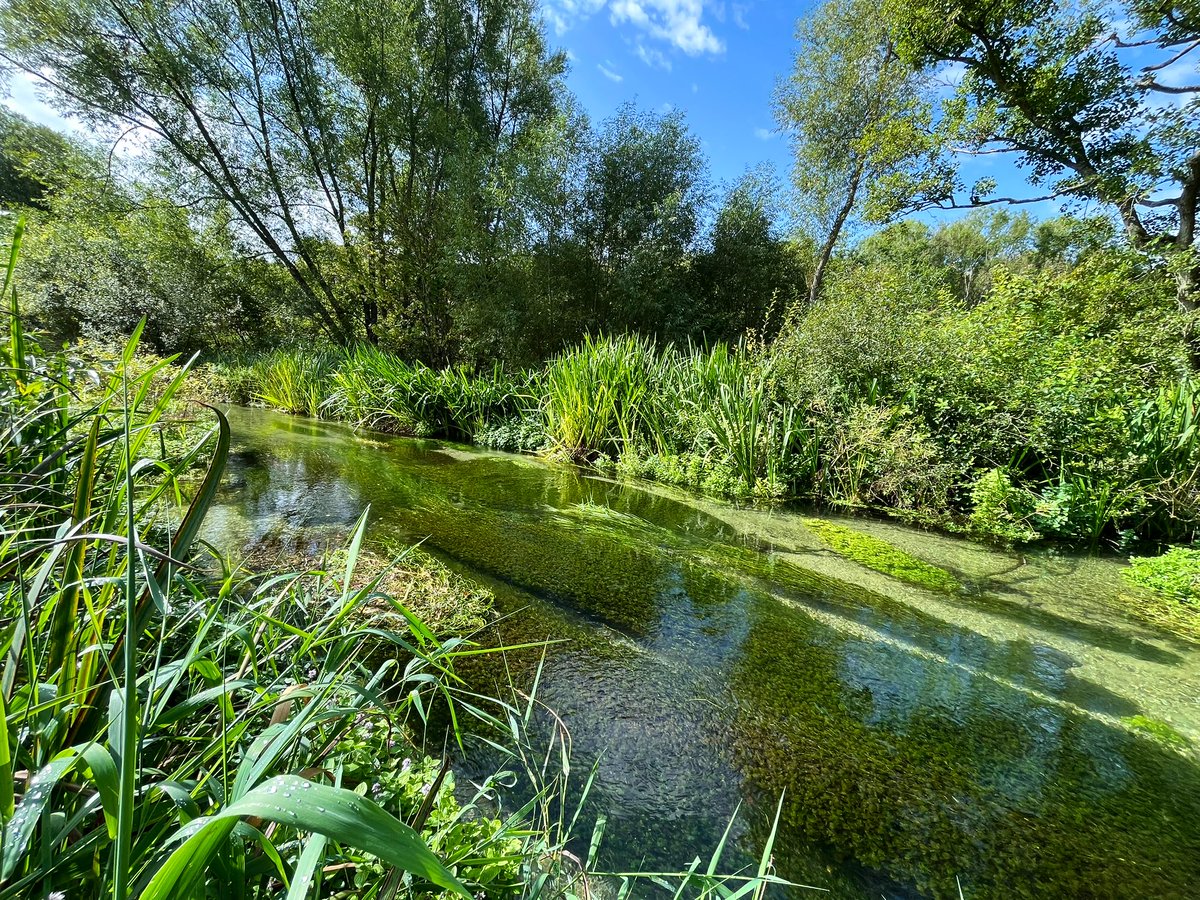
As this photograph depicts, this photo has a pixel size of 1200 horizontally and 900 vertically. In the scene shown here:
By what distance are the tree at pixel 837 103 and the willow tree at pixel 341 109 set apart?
6180 millimetres

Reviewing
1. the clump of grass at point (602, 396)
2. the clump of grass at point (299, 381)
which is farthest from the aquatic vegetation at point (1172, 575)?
the clump of grass at point (299, 381)

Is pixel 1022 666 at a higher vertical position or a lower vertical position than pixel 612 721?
higher

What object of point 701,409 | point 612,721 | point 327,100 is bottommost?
point 612,721

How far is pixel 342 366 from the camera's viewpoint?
8023 mm

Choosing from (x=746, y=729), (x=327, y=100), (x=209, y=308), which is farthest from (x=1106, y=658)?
(x=209, y=308)

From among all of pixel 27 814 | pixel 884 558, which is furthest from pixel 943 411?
pixel 27 814

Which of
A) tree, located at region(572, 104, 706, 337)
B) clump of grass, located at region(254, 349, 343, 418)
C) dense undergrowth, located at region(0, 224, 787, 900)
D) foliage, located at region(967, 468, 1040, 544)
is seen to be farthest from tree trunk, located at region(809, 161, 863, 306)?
dense undergrowth, located at region(0, 224, 787, 900)

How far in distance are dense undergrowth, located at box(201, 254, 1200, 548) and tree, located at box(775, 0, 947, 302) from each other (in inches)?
247

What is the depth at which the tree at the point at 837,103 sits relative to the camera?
392 inches

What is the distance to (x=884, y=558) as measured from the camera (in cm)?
296

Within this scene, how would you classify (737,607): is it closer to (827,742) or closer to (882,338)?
(827,742)

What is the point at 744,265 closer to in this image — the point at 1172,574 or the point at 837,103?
the point at 837,103

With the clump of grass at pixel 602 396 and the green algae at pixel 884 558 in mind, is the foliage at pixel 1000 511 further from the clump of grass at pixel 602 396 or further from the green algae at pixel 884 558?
the clump of grass at pixel 602 396

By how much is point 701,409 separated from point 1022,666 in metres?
3.12
